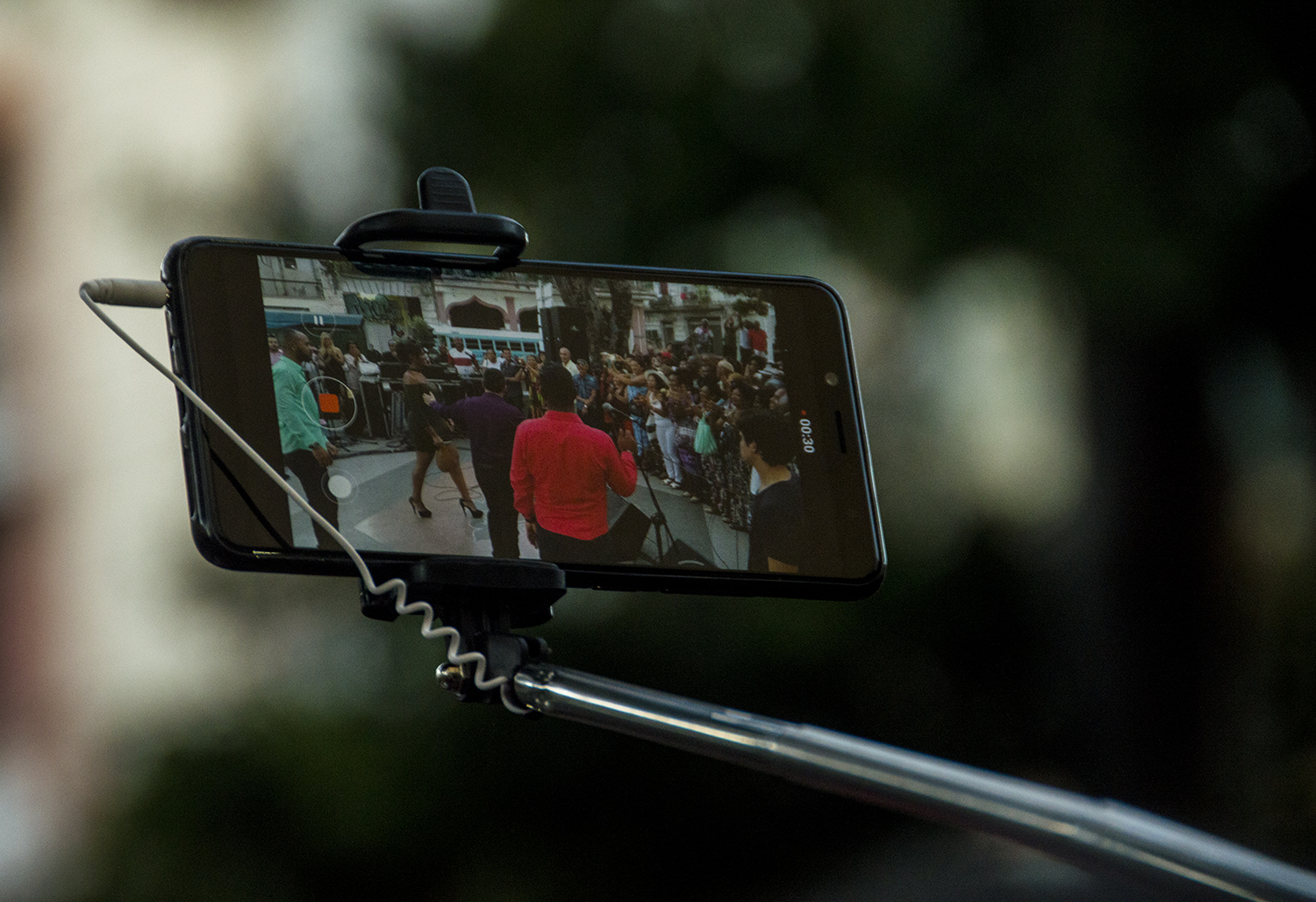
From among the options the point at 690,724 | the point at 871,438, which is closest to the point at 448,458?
the point at 690,724

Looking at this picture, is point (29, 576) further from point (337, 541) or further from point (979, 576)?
point (337, 541)

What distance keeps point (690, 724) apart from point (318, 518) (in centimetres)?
12

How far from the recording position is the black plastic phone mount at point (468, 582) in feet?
1.09

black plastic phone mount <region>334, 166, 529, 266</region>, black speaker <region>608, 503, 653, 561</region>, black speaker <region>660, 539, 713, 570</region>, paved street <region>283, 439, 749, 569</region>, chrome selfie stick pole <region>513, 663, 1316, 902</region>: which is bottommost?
chrome selfie stick pole <region>513, 663, 1316, 902</region>

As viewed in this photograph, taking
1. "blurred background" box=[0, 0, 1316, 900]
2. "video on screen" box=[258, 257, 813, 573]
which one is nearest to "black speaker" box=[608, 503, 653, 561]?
"video on screen" box=[258, 257, 813, 573]

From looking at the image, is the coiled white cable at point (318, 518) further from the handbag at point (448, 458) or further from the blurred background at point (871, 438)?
the blurred background at point (871, 438)

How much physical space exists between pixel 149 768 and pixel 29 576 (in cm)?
42

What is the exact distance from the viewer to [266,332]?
0.38 metres

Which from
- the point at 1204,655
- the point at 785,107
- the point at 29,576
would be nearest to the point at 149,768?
the point at 29,576

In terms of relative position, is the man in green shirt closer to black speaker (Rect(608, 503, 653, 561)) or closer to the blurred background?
black speaker (Rect(608, 503, 653, 561))

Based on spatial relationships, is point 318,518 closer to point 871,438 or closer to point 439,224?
point 439,224

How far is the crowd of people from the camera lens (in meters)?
0.38

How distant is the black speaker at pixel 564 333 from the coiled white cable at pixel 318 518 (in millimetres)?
94

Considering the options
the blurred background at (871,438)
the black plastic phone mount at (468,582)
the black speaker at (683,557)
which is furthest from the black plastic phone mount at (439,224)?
the blurred background at (871,438)
